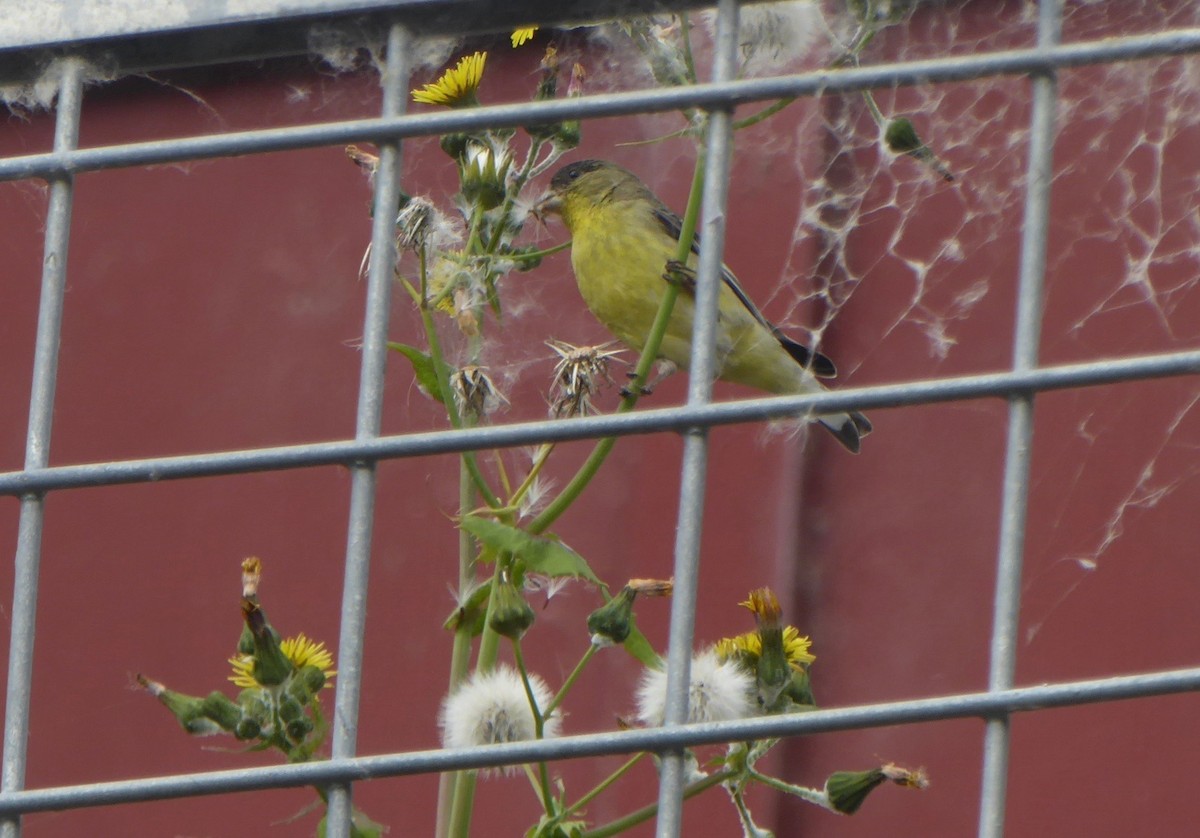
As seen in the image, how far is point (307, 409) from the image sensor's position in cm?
362

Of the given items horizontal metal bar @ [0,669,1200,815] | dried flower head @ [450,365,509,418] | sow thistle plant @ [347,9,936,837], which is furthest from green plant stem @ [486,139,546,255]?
horizontal metal bar @ [0,669,1200,815]

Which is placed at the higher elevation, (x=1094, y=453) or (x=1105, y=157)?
(x=1105, y=157)

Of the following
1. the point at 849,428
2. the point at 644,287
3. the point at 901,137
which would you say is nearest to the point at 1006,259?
the point at 849,428

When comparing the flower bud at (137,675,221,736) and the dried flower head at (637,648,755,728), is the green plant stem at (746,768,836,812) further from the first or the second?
the flower bud at (137,675,221,736)

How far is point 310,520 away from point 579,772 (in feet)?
2.43

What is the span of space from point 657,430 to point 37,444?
19.1 inches

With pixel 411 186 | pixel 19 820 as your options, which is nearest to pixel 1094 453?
pixel 411 186

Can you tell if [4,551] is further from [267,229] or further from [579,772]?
[579,772]

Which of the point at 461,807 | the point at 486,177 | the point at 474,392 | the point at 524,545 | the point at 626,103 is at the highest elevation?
the point at 486,177

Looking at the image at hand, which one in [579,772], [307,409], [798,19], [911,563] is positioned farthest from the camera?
[307,409]

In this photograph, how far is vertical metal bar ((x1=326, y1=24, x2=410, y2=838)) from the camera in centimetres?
130

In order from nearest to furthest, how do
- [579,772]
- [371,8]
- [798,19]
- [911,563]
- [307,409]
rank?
[371,8], [798,19], [579,772], [911,563], [307,409]

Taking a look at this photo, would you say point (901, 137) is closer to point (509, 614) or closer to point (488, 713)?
point (509, 614)

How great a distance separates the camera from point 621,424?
4.34ft
